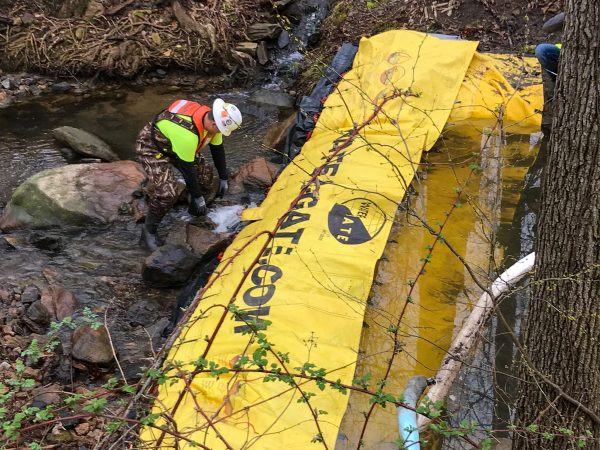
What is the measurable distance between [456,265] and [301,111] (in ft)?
8.60

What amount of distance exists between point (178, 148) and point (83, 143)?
226 centimetres

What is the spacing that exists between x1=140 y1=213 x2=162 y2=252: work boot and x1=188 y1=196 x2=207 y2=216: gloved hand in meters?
0.36

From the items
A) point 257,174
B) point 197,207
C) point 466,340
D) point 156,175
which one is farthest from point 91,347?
point 257,174

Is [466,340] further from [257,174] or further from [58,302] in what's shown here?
[257,174]

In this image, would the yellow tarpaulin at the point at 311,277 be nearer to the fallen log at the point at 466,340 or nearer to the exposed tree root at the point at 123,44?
the fallen log at the point at 466,340

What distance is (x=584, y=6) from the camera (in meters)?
2.05

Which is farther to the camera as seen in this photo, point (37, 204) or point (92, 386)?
point (37, 204)

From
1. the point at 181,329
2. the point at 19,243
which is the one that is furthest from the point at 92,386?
the point at 19,243

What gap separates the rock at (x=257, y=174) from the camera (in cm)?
635

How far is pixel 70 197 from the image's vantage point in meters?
5.92

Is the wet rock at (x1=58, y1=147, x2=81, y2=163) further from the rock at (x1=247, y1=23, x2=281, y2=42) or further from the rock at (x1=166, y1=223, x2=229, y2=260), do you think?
the rock at (x1=247, y1=23, x2=281, y2=42)

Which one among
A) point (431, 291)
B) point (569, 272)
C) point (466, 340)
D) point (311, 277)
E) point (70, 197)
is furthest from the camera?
point (70, 197)

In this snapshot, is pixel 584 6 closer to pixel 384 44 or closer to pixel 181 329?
pixel 181 329

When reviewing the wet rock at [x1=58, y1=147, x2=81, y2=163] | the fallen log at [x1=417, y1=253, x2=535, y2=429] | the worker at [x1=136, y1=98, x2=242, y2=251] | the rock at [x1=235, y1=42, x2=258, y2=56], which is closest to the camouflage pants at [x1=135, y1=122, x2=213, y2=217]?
the worker at [x1=136, y1=98, x2=242, y2=251]
